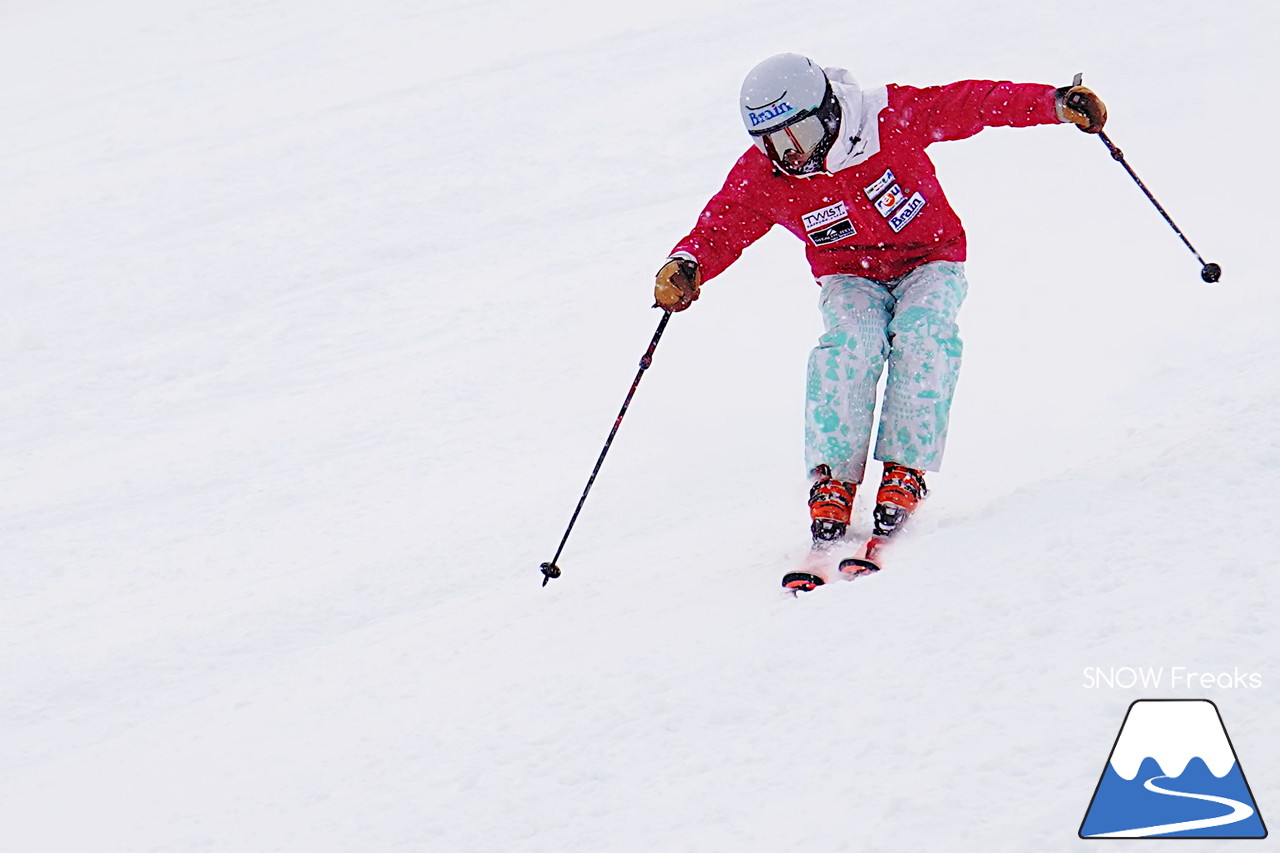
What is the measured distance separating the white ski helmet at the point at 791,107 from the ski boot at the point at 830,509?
0.97 meters

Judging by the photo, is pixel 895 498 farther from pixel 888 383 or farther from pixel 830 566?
pixel 888 383

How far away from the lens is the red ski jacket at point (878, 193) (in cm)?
367

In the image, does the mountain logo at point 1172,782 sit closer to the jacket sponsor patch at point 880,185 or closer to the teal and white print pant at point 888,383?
the teal and white print pant at point 888,383

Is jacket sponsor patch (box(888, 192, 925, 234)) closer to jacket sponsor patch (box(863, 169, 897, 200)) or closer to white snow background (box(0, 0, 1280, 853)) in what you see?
jacket sponsor patch (box(863, 169, 897, 200))

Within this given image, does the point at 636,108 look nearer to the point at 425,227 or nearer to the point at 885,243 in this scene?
the point at 425,227

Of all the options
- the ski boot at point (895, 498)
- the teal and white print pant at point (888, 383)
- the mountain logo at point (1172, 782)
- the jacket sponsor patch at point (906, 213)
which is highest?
the jacket sponsor patch at point (906, 213)

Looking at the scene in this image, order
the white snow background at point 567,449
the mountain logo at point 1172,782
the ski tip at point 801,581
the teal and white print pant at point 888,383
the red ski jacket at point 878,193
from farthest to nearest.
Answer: the red ski jacket at point 878,193 → the teal and white print pant at point 888,383 → the ski tip at point 801,581 → the white snow background at point 567,449 → the mountain logo at point 1172,782

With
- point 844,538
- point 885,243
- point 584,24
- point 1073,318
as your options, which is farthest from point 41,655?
point 584,24

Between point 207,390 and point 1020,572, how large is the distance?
4.68m

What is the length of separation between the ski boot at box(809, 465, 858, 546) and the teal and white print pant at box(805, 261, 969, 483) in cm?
6

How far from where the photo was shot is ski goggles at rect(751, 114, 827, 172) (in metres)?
3.46

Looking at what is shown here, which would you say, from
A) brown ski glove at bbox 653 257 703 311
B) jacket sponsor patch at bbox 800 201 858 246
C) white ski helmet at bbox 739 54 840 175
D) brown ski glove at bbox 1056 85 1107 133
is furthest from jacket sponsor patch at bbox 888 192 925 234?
brown ski glove at bbox 653 257 703 311

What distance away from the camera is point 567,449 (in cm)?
520

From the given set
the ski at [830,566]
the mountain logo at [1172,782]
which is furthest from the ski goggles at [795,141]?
the mountain logo at [1172,782]
